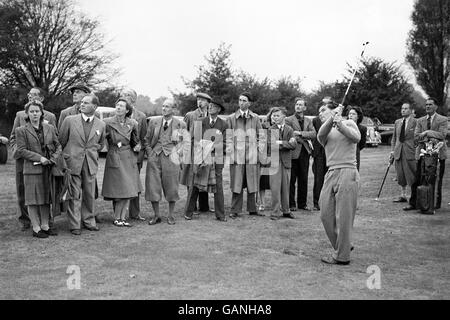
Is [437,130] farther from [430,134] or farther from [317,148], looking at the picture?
[317,148]

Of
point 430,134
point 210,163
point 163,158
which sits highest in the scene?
point 430,134

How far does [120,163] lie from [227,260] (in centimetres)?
291

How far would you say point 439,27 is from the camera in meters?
42.1

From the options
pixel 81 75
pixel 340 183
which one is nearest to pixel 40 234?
pixel 340 183

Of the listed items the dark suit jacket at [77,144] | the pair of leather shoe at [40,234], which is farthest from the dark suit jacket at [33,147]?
the pair of leather shoe at [40,234]

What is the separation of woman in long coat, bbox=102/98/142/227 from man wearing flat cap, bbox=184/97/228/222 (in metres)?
1.11

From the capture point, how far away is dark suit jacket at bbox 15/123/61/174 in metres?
7.44

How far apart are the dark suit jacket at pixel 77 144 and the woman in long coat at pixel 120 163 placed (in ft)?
1.27

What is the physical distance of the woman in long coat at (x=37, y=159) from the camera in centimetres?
742

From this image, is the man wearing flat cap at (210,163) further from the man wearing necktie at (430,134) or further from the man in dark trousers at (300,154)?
the man wearing necktie at (430,134)

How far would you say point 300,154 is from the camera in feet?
34.2

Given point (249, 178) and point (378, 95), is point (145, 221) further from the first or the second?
point (378, 95)

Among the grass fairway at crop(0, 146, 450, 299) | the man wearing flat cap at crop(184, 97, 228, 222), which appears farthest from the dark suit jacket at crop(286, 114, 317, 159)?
the man wearing flat cap at crop(184, 97, 228, 222)

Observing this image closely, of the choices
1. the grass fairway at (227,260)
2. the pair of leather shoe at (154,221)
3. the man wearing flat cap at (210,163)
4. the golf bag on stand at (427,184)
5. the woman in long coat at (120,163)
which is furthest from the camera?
the golf bag on stand at (427,184)
